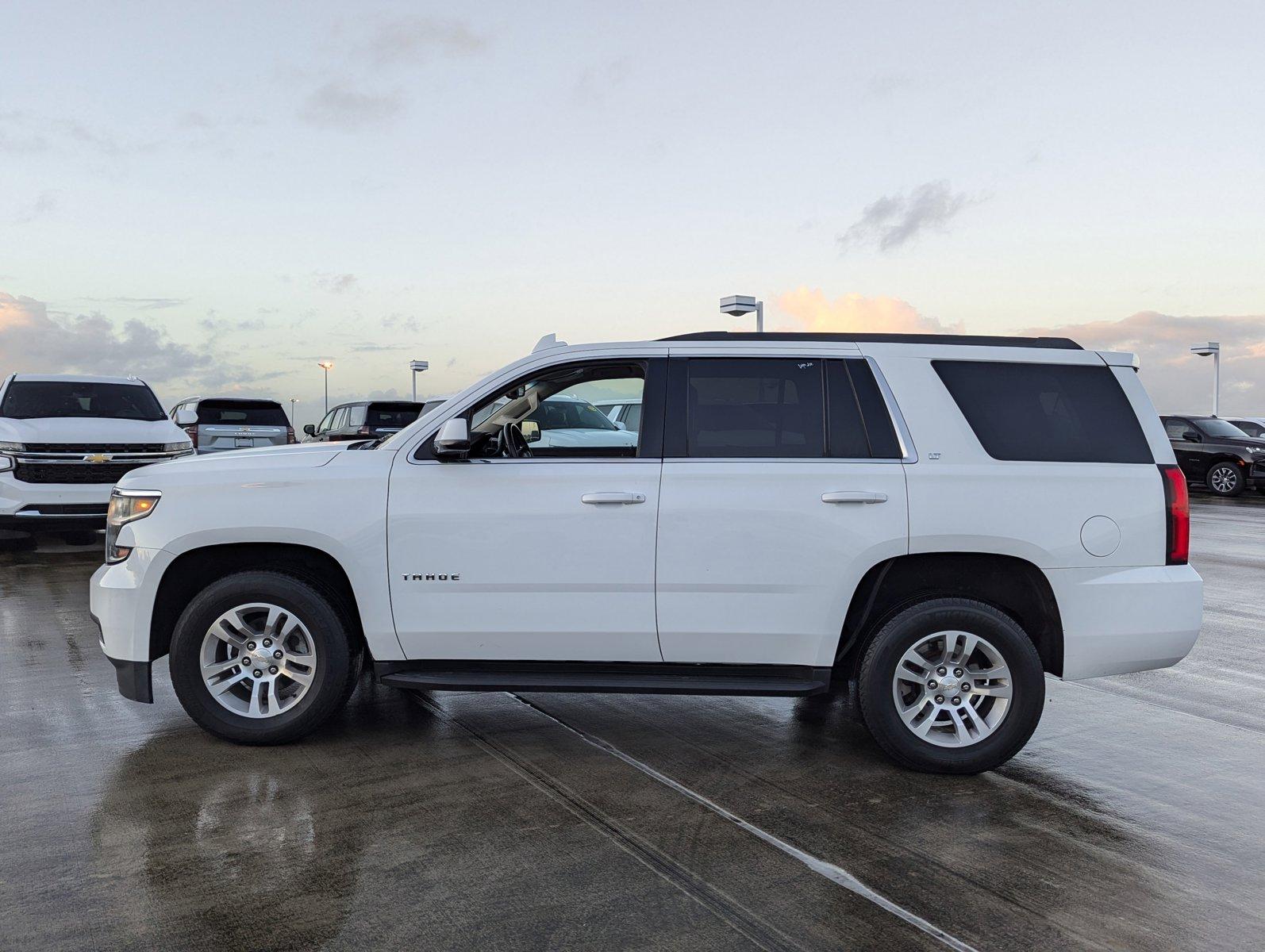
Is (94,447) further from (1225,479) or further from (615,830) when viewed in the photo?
(1225,479)

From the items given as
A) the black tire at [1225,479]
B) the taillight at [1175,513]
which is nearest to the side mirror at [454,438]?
the taillight at [1175,513]

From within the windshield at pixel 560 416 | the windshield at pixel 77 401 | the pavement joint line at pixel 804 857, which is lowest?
the pavement joint line at pixel 804 857

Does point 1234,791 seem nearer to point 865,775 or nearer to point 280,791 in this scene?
point 865,775

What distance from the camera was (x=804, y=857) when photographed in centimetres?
388

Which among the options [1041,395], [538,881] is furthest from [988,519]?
[538,881]

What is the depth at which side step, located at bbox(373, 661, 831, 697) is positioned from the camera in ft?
16.0

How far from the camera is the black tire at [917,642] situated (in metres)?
4.79

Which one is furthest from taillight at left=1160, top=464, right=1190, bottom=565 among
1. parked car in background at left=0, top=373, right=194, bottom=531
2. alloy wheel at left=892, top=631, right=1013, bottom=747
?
parked car in background at left=0, top=373, right=194, bottom=531

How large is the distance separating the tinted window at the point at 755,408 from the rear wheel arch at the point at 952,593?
2.24ft

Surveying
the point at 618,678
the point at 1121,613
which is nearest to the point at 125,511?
the point at 618,678

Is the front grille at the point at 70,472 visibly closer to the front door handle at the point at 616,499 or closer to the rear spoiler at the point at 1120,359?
the front door handle at the point at 616,499

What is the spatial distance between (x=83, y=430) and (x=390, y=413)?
296 inches

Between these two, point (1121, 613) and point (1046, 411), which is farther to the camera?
point (1046, 411)

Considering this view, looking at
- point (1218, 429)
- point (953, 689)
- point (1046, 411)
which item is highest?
point (1218, 429)
